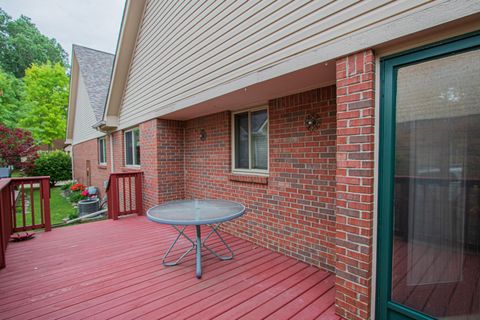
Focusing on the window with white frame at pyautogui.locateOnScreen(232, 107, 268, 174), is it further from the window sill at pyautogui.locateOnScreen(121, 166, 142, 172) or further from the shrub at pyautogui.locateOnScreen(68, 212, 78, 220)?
the shrub at pyautogui.locateOnScreen(68, 212, 78, 220)

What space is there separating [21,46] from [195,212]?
126 ft

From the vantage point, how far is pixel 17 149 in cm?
1364

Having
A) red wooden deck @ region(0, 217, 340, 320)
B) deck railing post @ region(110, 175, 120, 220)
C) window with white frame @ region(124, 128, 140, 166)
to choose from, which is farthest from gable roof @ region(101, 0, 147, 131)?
→ red wooden deck @ region(0, 217, 340, 320)

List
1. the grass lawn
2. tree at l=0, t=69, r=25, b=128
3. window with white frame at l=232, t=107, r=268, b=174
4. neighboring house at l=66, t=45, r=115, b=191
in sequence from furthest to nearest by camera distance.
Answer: tree at l=0, t=69, r=25, b=128
neighboring house at l=66, t=45, r=115, b=191
the grass lawn
window with white frame at l=232, t=107, r=268, b=174

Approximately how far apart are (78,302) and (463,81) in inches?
152

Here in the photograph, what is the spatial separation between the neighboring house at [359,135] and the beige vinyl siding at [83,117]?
837cm

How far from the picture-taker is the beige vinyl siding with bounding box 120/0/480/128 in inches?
72.7

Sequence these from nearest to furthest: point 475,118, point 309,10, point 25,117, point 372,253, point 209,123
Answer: point 475,118 → point 372,253 → point 309,10 → point 209,123 → point 25,117

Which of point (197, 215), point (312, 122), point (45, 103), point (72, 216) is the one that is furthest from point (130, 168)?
point (45, 103)

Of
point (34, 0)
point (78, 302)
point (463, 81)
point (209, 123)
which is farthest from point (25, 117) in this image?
point (34, 0)

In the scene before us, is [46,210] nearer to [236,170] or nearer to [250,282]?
[236,170]

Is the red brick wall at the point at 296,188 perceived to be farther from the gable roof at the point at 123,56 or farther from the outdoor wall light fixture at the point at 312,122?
the gable roof at the point at 123,56

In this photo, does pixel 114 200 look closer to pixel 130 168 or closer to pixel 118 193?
pixel 118 193

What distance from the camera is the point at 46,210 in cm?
465
